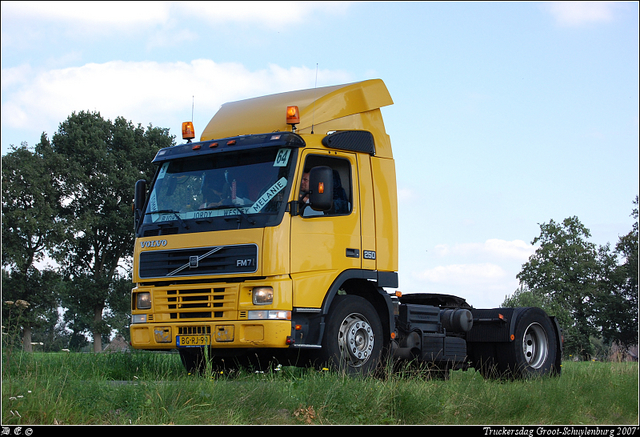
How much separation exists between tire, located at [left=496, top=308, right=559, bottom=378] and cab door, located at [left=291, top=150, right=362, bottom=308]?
3653 millimetres

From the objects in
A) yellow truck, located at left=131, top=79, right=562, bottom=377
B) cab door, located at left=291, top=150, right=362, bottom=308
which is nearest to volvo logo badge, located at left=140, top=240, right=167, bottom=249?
yellow truck, located at left=131, top=79, right=562, bottom=377

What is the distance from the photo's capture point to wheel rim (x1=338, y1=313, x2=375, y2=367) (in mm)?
9438

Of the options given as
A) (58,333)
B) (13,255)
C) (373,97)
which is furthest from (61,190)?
(373,97)

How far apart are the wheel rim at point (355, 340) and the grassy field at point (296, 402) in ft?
3.23

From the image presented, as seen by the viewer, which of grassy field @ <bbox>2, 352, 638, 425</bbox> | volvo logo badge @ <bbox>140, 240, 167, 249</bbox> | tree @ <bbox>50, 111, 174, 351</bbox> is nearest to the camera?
grassy field @ <bbox>2, 352, 638, 425</bbox>

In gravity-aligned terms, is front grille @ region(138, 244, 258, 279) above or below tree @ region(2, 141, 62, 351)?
below

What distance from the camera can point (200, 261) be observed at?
9211 millimetres

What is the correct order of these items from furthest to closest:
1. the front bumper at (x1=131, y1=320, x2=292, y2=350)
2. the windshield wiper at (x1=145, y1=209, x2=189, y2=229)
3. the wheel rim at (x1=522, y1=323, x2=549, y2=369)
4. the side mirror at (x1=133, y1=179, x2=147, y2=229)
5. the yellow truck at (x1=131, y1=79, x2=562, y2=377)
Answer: the wheel rim at (x1=522, y1=323, x2=549, y2=369), the side mirror at (x1=133, y1=179, x2=147, y2=229), the windshield wiper at (x1=145, y1=209, x2=189, y2=229), the yellow truck at (x1=131, y1=79, x2=562, y2=377), the front bumper at (x1=131, y1=320, x2=292, y2=350)

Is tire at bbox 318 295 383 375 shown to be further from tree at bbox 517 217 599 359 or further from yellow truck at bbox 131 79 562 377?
tree at bbox 517 217 599 359

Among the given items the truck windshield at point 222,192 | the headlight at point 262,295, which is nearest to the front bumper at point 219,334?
the headlight at point 262,295

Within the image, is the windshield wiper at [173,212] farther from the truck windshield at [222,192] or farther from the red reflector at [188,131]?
the red reflector at [188,131]

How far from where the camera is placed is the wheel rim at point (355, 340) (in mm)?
9438

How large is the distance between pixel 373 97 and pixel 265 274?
362cm

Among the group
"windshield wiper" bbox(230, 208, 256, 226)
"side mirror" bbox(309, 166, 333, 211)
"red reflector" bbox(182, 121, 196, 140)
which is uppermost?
"red reflector" bbox(182, 121, 196, 140)
